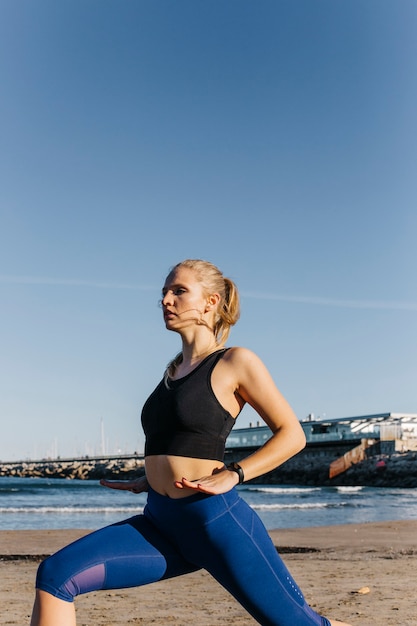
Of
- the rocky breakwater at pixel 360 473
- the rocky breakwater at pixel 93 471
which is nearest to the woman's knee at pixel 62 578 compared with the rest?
the rocky breakwater at pixel 360 473

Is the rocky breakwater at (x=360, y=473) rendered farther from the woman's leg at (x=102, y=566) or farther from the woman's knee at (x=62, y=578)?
the woman's knee at (x=62, y=578)

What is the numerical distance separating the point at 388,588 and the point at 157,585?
230 centimetres

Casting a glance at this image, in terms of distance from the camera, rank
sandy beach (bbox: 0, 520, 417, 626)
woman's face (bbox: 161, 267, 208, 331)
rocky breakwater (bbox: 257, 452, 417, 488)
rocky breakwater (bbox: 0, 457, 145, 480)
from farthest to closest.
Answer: rocky breakwater (bbox: 0, 457, 145, 480)
rocky breakwater (bbox: 257, 452, 417, 488)
sandy beach (bbox: 0, 520, 417, 626)
woman's face (bbox: 161, 267, 208, 331)

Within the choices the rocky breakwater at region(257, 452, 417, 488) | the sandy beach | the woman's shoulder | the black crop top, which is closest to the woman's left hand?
the black crop top

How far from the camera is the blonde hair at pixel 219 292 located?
2852mm

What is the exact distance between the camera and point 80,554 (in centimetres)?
258

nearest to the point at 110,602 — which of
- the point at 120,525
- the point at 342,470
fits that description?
the point at 120,525

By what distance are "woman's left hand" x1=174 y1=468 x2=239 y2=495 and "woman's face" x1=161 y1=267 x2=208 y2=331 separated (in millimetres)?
609

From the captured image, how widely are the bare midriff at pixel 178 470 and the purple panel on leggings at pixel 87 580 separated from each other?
1.10 ft

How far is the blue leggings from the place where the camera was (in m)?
2.53

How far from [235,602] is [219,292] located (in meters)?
4.79

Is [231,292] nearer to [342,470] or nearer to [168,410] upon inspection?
[168,410]

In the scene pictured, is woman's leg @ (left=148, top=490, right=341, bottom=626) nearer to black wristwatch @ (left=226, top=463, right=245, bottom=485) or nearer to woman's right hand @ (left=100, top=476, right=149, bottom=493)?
black wristwatch @ (left=226, top=463, right=245, bottom=485)

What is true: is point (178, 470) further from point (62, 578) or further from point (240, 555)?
point (62, 578)
